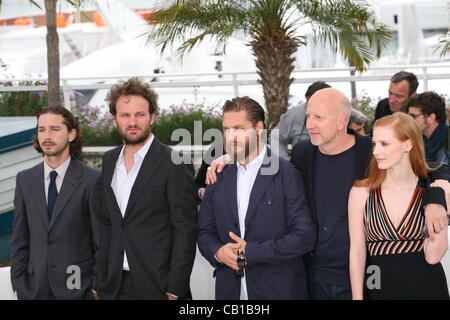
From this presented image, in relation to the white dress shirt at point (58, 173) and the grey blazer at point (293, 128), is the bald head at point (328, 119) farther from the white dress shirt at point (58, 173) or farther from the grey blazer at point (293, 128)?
the grey blazer at point (293, 128)

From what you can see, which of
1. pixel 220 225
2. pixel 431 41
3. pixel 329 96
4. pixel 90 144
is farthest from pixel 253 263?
pixel 431 41

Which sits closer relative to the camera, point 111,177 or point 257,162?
point 257,162

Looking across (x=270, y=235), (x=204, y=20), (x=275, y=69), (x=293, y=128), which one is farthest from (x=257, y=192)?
(x=275, y=69)

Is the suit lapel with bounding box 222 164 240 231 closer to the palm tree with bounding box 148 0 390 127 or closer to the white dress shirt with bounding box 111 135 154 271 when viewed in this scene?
the white dress shirt with bounding box 111 135 154 271

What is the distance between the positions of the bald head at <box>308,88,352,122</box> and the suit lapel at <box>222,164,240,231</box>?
22.4 inches

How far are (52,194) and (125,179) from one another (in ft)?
1.67

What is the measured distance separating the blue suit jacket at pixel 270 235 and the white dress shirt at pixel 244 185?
0.03 m

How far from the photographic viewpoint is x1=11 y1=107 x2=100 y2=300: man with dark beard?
4.09m

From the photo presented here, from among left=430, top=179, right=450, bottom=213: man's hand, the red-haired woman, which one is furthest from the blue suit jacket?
left=430, top=179, right=450, bottom=213: man's hand

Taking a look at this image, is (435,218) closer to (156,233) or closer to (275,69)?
(156,233)

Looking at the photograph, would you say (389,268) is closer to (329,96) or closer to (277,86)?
(329,96)

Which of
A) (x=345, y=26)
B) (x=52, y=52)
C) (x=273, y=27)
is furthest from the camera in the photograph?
(x=345, y=26)

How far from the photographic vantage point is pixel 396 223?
3.55 metres
